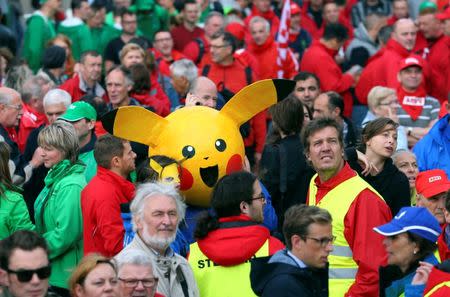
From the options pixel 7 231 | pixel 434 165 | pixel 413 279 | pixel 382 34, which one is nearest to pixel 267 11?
pixel 382 34

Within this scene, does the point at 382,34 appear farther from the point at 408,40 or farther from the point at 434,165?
the point at 434,165

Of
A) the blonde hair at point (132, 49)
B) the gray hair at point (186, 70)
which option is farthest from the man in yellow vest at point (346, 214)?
the blonde hair at point (132, 49)

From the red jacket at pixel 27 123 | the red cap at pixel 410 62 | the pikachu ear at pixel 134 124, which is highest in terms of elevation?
the red cap at pixel 410 62

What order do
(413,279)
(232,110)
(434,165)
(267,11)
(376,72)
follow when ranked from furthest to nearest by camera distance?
(267,11)
(376,72)
(434,165)
(232,110)
(413,279)

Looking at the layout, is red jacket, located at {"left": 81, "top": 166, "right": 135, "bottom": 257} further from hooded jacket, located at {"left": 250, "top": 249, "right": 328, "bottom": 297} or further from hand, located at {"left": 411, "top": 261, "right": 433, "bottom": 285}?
hand, located at {"left": 411, "top": 261, "right": 433, "bottom": 285}

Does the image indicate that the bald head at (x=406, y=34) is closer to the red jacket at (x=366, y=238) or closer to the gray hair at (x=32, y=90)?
the gray hair at (x=32, y=90)

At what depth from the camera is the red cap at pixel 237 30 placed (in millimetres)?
16047

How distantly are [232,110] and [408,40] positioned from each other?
18.1 feet

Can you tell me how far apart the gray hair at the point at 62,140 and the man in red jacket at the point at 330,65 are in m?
5.36

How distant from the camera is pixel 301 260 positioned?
23.8ft

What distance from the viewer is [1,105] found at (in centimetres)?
1120

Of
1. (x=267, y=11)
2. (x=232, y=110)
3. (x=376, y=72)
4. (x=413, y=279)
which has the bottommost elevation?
(x=413, y=279)

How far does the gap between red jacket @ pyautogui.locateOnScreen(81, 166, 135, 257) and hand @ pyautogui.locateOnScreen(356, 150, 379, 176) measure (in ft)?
5.89

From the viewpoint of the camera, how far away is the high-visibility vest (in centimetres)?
838
